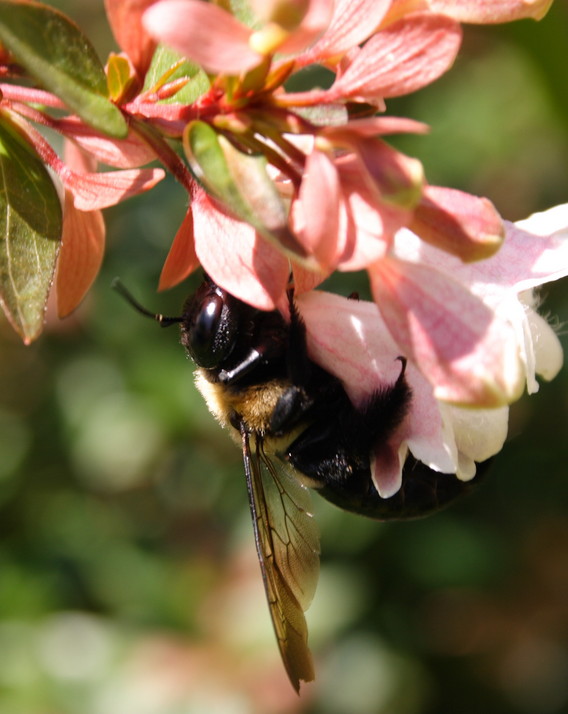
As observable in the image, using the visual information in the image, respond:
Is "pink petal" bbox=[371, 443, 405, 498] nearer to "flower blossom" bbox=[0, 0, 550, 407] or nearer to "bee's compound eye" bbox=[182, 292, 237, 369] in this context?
"bee's compound eye" bbox=[182, 292, 237, 369]

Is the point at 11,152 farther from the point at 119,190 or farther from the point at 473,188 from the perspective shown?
the point at 473,188

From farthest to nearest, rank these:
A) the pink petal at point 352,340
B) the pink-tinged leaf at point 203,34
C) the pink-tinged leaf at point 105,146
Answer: the pink petal at point 352,340
the pink-tinged leaf at point 105,146
the pink-tinged leaf at point 203,34

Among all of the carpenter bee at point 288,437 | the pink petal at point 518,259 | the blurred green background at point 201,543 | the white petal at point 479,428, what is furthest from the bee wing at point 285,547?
the blurred green background at point 201,543

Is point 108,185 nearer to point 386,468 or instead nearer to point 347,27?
point 347,27

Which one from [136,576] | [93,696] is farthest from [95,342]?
[93,696]

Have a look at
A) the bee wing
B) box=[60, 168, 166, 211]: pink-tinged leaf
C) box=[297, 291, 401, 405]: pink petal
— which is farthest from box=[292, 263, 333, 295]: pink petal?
the bee wing

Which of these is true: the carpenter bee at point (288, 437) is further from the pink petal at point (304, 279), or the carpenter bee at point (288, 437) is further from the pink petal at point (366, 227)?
the pink petal at point (366, 227)

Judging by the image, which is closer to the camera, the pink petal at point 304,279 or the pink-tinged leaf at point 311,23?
the pink-tinged leaf at point 311,23
